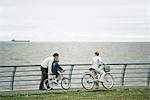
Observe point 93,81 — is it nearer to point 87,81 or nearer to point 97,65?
point 87,81

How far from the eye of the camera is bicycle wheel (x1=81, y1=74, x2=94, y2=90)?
15156 millimetres

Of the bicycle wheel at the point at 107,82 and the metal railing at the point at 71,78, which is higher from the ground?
the metal railing at the point at 71,78

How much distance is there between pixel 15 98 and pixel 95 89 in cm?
378

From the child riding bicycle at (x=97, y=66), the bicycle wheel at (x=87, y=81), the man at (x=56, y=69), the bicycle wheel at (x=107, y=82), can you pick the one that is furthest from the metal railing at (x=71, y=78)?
the bicycle wheel at (x=107, y=82)

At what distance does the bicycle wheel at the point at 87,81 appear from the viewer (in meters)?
15.2

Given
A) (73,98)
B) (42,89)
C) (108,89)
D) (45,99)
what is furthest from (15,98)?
(108,89)

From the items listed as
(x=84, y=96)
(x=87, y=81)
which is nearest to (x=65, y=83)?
(x=87, y=81)

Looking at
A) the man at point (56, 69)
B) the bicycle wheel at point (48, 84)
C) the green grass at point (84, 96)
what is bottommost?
the green grass at point (84, 96)

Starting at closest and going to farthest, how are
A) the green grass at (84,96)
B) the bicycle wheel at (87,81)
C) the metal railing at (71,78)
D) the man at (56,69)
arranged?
the green grass at (84,96) < the man at (56,69) < the bicycle wheel at (87,81) < the metal railing at (71,78)

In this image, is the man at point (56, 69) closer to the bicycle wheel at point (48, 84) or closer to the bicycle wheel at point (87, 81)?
the bicycle wheel at point (48, 84)

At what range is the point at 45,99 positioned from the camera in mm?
11891

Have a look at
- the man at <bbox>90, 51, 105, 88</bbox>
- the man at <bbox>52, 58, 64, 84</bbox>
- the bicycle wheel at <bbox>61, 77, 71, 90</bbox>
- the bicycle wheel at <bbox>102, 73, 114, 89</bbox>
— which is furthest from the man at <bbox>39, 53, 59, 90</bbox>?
the bicycle wheel at <bbox>102, 73, 114, 89</bbox>

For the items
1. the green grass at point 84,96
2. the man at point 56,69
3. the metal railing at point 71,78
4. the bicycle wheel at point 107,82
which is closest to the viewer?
the green grass at point 84,96

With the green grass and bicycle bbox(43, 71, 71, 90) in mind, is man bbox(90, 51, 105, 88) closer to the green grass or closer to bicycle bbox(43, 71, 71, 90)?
bicycle bbox(43, 71, 71, 90)
